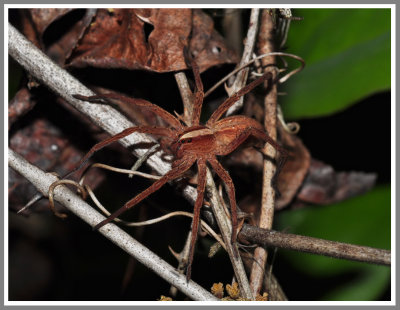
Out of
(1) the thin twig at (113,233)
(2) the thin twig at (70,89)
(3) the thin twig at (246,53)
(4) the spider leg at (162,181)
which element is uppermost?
(3) the thin twig at (246,53)

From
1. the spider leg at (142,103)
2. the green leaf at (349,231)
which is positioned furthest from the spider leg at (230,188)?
the green leaf at (349,231)

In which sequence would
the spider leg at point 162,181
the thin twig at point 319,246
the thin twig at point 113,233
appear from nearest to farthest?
1. the thin twig at point 319,246
2. the thin twig at point 113,233
3. the spider leg at point 162,181

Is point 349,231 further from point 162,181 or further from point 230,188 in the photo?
point 162,181

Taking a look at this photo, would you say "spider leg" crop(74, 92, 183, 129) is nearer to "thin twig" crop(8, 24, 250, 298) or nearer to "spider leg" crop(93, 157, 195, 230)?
"thin twig" crop(8, 24, 250, 298)

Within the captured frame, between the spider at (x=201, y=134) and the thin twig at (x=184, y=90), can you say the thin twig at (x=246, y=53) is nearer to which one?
Result: the spider at (x=201, y=134)

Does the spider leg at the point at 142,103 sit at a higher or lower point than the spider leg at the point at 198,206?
higher

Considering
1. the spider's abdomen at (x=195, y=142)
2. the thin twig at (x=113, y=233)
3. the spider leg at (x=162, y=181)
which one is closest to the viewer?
the thin twig at (x=113, y=233)

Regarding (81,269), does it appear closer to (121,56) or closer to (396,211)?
(121,56)
